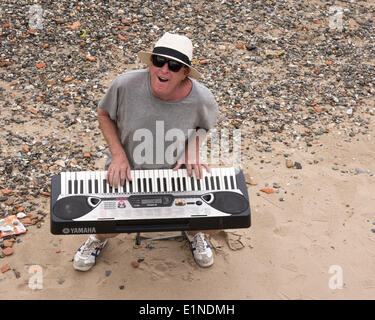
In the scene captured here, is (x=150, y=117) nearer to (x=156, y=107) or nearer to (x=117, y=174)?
(x=156, y=107)

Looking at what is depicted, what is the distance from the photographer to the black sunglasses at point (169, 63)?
3148 millimetres

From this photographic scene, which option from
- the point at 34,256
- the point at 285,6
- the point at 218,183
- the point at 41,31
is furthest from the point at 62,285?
the point at 285,6

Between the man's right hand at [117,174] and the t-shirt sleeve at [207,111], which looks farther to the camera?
the t-shirt sleeve at [207,111]

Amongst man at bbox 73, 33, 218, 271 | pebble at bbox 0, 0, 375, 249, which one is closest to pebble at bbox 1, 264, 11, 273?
pebble at bbox 0, 0, 375, 249

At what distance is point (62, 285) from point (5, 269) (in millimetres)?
467

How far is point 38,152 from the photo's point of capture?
489cm

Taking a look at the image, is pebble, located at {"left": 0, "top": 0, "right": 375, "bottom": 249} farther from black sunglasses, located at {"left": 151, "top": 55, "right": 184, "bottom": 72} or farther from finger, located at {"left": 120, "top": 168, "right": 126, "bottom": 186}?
black sunglasses, located at {"left": 151, "top": 55, "right": 184, "bottom": 72}

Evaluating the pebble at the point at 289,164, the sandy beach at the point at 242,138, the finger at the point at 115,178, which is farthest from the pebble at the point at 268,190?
the finger at the point at 115,178

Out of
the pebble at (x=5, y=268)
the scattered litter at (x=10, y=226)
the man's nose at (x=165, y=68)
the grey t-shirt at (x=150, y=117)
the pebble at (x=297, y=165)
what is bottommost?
the pebble at (x=5, y=268)

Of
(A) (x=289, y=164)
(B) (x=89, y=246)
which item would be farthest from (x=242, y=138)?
(B) (x=89, y=246)

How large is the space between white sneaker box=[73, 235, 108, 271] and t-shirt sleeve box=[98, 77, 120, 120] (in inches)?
39.2

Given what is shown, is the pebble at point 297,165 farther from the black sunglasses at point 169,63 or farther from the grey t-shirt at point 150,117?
the black sunglasses at point 169,63

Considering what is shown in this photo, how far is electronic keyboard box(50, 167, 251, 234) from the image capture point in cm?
292

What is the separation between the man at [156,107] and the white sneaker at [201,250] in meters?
0.69
